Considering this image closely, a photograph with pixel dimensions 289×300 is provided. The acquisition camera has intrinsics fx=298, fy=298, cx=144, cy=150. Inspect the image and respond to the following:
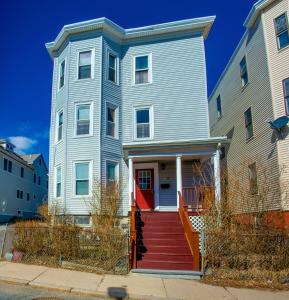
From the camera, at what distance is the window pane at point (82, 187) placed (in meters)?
14.1

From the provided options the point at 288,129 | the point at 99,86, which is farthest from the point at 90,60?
the point at 288,129

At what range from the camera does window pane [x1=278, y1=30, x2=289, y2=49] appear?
43.8ft

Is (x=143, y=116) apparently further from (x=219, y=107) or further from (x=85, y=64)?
(x=219, y=107)

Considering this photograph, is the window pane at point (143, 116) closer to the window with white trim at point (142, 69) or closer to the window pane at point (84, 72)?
the window with white trim at point (142, 69)

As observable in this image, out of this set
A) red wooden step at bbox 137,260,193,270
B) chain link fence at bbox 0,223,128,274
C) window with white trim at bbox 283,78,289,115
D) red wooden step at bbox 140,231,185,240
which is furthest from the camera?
window with white trim at bbox 283,78,289,115

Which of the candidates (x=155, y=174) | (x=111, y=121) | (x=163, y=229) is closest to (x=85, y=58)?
(x=111, y=121)

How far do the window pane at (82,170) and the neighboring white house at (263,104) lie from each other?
6661 mm

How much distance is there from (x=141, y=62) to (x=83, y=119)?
4670 mm

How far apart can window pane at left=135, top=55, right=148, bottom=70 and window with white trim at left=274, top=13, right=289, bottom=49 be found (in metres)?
6.68

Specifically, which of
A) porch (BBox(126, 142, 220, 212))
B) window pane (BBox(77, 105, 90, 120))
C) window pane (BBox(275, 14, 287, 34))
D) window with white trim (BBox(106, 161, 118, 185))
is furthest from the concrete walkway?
window pane (BBox(275, 14, 287, 34))

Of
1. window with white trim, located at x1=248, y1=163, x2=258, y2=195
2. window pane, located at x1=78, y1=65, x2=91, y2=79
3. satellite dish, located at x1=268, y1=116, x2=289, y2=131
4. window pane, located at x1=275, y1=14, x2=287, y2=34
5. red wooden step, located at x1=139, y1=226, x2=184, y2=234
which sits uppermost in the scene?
window pane, located at x1=275, y1=14, x2=287, y2=34

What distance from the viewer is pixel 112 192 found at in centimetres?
1242

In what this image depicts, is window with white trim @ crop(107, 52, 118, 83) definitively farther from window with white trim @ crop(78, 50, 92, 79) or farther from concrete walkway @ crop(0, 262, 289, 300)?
concrete walkway @ crop(0, 262, 289, 300)

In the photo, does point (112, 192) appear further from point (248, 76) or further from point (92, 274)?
point (248, 76)
